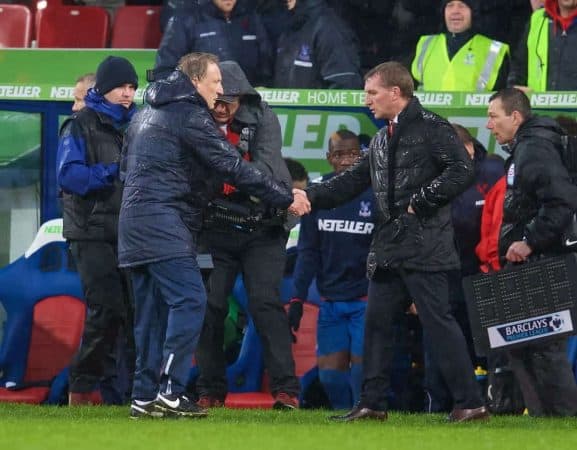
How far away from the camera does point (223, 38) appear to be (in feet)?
41.3

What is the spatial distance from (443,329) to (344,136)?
2.18 meters

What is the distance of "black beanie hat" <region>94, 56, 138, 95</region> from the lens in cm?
952

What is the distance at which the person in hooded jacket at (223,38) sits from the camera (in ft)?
40.9

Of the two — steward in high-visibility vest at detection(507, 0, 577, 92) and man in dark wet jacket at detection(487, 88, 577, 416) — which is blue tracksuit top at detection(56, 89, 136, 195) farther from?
steward in high-visibility vest at detection(507, 0, 577, 92)

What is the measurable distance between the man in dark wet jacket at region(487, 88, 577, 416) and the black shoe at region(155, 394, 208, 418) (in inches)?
80.1

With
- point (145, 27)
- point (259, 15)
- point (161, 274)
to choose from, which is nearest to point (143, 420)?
point (161, 274)

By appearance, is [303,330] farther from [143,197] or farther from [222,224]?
[143,197]

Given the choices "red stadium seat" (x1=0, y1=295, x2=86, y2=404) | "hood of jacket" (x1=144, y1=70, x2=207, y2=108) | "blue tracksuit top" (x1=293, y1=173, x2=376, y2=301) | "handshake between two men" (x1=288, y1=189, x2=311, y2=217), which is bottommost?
"red stadium seat" (x1=0, y1=295, x2=86, y2=404)

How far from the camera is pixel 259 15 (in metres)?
13.2

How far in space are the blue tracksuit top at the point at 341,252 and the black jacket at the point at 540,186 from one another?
4.37 ft

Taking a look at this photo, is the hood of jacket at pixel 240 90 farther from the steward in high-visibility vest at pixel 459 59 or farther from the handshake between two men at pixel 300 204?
the steward in high-visibility vest at pixel 459 59

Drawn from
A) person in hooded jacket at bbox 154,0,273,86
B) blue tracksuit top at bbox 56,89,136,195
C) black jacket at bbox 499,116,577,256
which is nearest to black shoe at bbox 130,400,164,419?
blue tracksuit top at bbox 56,89,136,195

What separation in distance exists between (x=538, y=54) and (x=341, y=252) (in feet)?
8.19

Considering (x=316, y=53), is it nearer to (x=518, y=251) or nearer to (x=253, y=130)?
(x=253, y=130)
